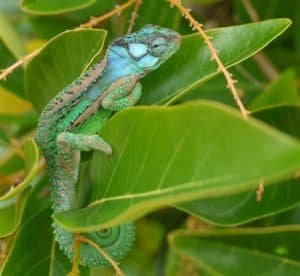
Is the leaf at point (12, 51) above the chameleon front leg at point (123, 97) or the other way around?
above

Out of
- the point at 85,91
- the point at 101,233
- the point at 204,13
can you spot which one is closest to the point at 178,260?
the point at 101,233

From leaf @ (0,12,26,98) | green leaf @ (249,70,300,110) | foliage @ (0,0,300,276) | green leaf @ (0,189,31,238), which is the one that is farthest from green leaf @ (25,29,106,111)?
green leaf @ (249,70,300,110)

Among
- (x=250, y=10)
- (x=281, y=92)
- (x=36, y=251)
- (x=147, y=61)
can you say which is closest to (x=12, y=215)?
(x=36, y=251)

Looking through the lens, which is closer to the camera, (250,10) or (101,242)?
(101,242)

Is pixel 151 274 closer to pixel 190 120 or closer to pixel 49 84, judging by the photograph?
pixel 49 84

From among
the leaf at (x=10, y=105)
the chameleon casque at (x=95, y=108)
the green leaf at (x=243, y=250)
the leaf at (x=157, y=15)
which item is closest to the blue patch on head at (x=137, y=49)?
the chameleon casque at (x=95, y=108)

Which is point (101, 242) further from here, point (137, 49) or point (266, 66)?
point (266, 66)

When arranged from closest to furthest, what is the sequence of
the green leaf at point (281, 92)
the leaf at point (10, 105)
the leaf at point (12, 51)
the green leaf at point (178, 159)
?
the green leaf at point (178, 159) < the leaf at point (12, 51) < the green leaf at point (281, 92) < the leaf at point (10, 105)

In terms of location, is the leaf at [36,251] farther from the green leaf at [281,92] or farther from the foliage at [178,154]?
the green leaf at [281,92]
